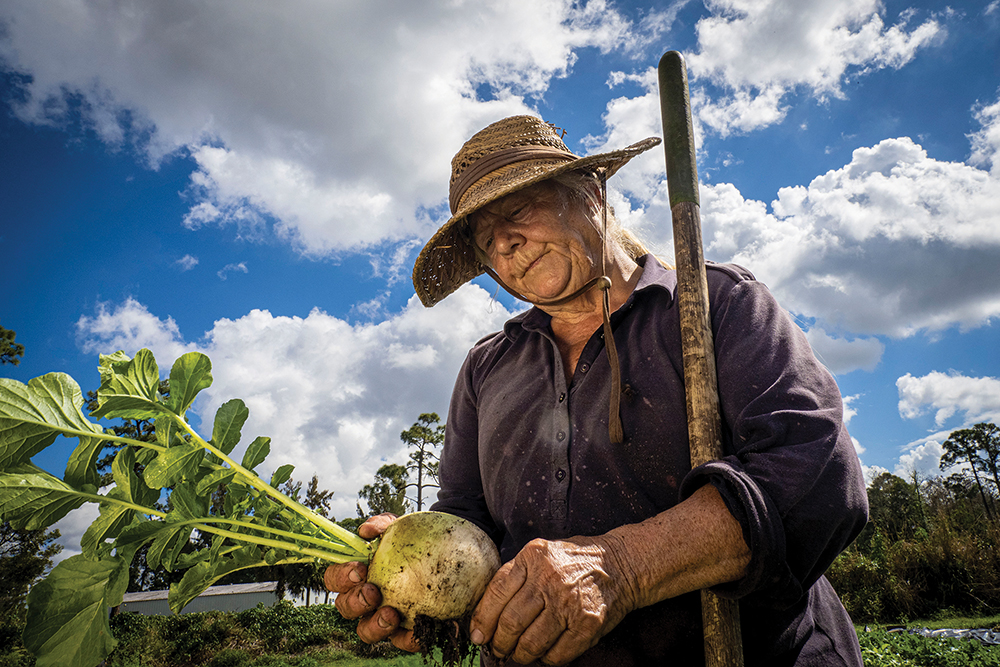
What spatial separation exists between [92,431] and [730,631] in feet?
6.34

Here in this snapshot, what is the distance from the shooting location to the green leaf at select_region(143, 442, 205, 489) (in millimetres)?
1592

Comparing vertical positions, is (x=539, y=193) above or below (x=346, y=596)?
above

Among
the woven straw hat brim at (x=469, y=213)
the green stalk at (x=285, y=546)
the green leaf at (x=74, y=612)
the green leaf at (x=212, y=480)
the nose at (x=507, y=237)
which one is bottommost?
the green leaf at (x=74, y=612)

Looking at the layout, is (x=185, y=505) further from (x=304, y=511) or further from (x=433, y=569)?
(x=433, y=569)

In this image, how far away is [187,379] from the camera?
1736 millimetres

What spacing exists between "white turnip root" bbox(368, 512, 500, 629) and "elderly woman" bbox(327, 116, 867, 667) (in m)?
0.08

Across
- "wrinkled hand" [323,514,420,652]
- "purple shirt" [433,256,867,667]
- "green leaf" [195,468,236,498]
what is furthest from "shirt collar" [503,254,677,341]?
"green leaf" [195,468,236,498]

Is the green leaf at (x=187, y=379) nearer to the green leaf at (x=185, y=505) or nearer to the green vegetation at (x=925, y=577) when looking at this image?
the green leaf at (x=185, y=505)

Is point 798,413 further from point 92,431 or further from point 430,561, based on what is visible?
point 92,431

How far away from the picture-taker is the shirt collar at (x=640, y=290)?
193 cm

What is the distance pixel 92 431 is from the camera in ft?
5.66

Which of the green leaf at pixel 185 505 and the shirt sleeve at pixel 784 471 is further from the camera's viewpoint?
the green leaf at pixel 185 505

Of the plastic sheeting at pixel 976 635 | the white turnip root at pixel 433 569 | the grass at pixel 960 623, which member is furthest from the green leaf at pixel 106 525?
the grass at pixel 960 623

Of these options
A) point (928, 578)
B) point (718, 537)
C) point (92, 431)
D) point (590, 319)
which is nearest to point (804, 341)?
point (718, 537)
